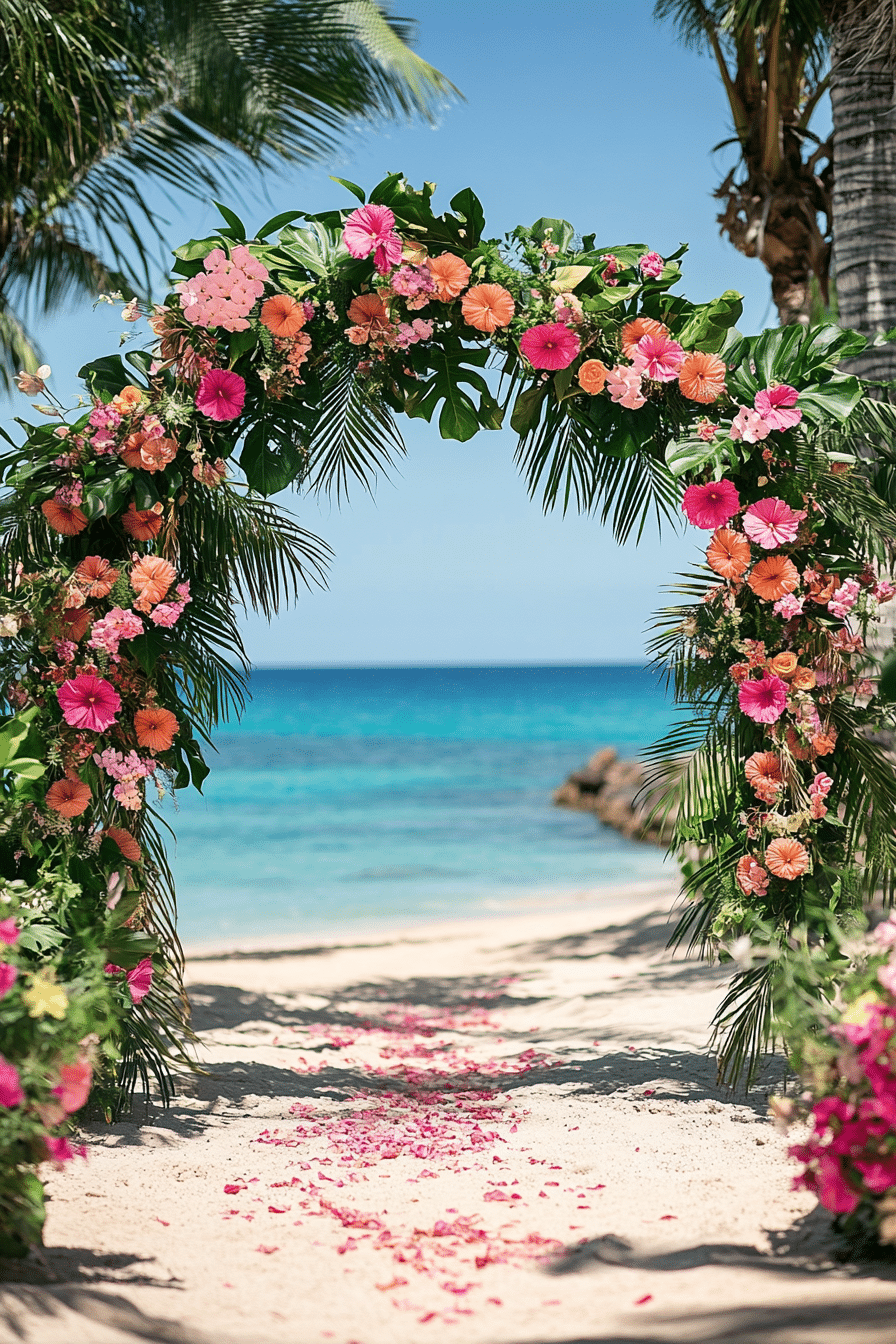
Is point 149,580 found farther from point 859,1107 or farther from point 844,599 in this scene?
point 859,1107

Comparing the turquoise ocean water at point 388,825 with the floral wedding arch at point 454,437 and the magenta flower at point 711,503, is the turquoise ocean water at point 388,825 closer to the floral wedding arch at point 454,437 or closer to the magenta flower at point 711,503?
the floral wedding arch at point 454,437

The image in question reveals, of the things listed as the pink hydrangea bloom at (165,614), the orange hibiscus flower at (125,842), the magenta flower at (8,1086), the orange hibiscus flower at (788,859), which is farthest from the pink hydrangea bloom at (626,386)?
the magenta flower at (8,1086)

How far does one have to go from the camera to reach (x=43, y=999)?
2326 millimetres

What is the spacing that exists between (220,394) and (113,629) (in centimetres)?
94

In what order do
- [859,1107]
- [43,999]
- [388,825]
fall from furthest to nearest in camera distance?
[388,825], [43,999], [859,1107]

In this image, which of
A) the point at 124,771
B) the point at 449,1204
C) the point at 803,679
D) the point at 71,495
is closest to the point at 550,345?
the point at 803,679

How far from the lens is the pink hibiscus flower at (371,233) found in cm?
374

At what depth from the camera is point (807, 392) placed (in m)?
3.83

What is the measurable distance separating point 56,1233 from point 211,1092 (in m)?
1.63

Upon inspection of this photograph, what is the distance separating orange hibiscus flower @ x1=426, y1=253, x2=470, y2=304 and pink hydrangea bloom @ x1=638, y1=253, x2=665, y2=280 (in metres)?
0.66

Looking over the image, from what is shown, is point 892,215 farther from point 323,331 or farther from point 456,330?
point 323,331

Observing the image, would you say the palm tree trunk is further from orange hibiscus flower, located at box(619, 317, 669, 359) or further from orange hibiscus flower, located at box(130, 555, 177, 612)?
orange hibiscus flower, located at box(130, 555, 177, 612)

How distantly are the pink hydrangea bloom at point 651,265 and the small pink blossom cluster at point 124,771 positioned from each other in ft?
8.62

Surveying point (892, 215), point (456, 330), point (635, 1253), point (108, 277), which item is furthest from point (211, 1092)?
point (108, 277)
